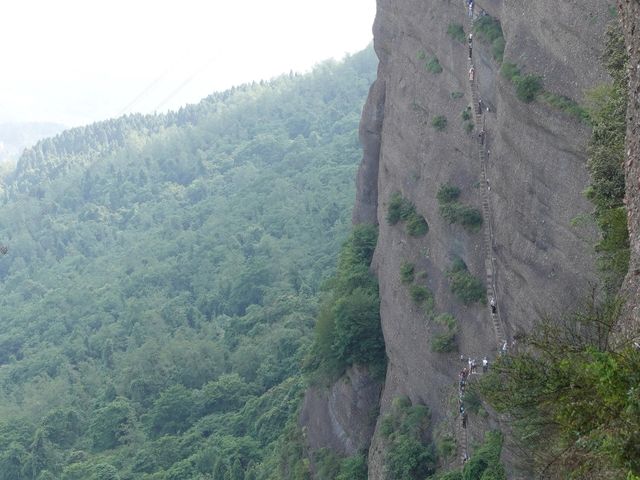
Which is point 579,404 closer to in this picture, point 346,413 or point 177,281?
point 346,413

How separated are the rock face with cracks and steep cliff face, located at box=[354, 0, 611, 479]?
4 cm

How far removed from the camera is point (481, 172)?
79.3 ft

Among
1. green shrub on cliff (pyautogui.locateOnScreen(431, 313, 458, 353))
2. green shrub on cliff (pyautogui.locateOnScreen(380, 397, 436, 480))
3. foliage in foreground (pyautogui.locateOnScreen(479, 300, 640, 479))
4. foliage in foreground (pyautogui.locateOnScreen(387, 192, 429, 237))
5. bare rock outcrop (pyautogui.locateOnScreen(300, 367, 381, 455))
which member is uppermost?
foliage in foreground (pyautogui.locateOnScreen(479, 300, 640, 479))

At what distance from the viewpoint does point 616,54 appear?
15.9 metres

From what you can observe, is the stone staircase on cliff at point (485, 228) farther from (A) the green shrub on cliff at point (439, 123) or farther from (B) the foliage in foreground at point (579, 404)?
(B) the foliage in foreground at point (579, 404)

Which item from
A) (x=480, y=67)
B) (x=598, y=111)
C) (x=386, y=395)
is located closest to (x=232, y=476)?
(x=386, y=395)

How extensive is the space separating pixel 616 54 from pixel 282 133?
118 m

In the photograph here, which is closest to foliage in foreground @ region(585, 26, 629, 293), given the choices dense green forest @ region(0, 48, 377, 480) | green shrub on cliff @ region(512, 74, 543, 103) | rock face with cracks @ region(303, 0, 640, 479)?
rock face with cracks @ region(303, 0, 640, 479)

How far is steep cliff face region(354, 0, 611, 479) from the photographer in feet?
63.8

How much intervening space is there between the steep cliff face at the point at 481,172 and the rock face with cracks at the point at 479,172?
37 millimetres

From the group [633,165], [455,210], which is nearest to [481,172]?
[455,210]

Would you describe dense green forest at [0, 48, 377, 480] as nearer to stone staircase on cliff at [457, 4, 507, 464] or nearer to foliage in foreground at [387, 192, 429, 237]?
foliage in foreground at [387, 192, 429, 237]

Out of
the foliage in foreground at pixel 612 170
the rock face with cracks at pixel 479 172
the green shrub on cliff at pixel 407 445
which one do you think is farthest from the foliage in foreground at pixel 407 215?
the foliage in foreground at pixel 612 170

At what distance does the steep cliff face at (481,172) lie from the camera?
19438 millimetres
